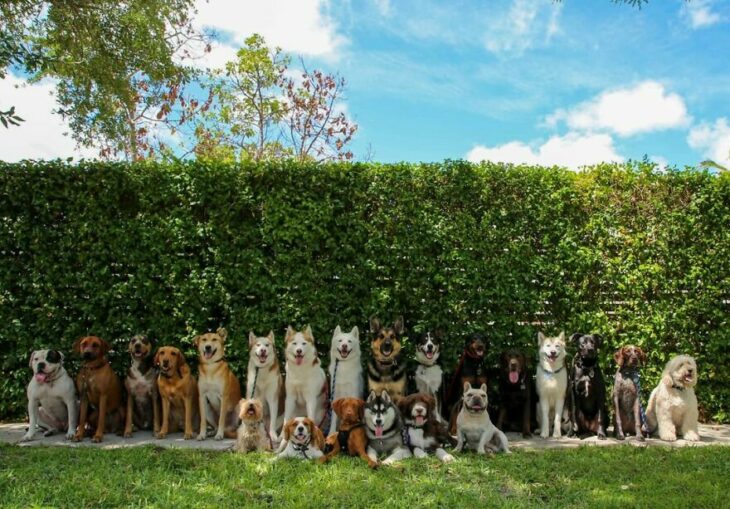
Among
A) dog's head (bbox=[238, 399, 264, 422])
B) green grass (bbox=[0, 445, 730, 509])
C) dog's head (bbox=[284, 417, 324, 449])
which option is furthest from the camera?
dog's head (bbox=[238, 399, 264, 422])

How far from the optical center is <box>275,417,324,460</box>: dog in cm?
562

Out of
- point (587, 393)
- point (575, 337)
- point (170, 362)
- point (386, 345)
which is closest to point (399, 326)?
point (386, 345)

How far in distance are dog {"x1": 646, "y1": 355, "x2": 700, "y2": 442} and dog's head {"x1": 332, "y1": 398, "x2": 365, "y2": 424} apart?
3.62 meters

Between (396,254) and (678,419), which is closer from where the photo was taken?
(678,419)

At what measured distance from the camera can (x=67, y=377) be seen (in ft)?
23.0

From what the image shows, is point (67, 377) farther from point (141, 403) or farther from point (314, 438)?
point (314, 438)

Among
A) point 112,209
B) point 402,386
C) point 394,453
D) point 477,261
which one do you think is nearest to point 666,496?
point 394,453

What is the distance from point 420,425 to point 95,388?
3.74 metres

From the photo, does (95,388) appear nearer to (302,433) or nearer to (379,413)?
(302,433)

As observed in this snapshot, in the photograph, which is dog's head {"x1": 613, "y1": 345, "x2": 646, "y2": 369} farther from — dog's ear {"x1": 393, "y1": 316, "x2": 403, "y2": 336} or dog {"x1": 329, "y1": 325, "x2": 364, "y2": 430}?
dog {"x1": 329, "y1": 325, "x2": 364, "y2": 430}

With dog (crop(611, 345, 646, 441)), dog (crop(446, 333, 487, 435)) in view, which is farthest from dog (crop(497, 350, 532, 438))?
dog (crop(611, 345, 646, 441))

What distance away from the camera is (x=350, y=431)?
5.74 metres

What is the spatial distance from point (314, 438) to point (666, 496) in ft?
9.96

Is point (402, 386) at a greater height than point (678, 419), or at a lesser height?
greater
